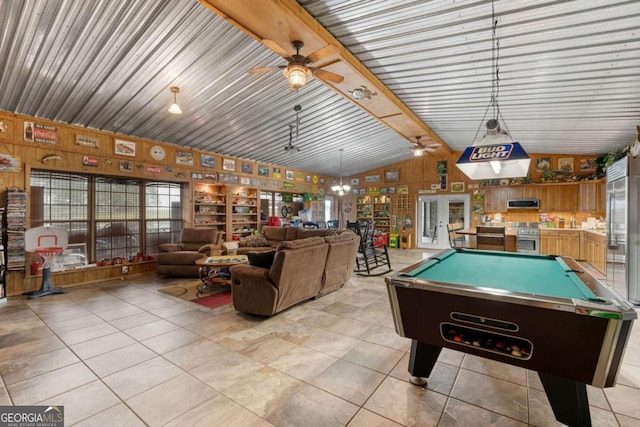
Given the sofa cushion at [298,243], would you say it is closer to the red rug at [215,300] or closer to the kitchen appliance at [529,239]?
the red rug at [215,300]

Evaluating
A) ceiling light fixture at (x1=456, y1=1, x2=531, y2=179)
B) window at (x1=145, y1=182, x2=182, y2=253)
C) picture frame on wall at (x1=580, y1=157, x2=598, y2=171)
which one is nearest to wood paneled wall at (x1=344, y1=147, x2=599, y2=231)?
picture frame on wall at (x1=580, y1=157, x2=598, y2=171)

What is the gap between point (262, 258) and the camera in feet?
12.4

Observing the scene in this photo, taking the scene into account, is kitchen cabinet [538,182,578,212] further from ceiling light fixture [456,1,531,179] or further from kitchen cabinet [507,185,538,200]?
ceiling light fixture [456,1,531,179]

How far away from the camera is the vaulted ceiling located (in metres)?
2.92

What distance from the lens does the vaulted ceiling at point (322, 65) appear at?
2.92m

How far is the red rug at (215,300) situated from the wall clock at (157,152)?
3.61m

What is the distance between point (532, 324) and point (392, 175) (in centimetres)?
1009

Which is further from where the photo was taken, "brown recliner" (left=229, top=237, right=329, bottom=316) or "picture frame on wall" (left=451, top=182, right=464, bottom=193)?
"picture frame on wall" (left=451, top=182, right=464, bottom=193)

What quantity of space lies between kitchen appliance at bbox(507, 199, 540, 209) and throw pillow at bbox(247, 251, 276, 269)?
834 centimetres

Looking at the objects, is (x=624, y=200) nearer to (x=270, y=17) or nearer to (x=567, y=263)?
(x=567, y=263)

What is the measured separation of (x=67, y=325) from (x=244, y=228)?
539 cm

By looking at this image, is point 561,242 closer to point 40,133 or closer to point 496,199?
point 496,199

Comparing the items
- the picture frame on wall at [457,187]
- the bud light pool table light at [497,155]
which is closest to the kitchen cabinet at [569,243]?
the picture frame on wall at [457,187]

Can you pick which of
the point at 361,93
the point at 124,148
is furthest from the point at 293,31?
the point at 124,148
